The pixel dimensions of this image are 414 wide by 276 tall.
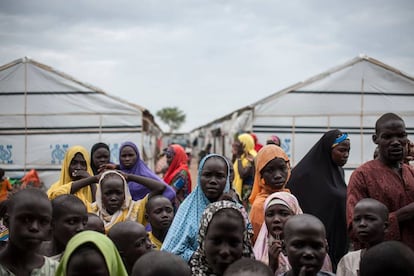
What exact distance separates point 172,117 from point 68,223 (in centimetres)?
8418

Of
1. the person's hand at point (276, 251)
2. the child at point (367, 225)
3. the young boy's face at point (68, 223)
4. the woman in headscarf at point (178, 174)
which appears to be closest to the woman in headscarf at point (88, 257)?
the young boy's face at point (68, 223)

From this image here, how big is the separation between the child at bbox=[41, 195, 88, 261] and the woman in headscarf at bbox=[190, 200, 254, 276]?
83 cm

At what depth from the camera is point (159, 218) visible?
3932 millimetres

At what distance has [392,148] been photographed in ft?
11.0

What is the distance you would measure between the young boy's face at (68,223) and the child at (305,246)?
4.29 ft

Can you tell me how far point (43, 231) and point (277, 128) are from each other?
9.94 meters

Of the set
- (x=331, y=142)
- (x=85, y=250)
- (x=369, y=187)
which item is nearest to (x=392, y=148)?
(x=369, y=187)

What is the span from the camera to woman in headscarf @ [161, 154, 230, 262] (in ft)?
10.5

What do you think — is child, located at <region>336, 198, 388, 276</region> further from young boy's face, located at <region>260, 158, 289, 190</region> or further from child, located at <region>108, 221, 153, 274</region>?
child, located at <region>108, 221, 153, 274</region>

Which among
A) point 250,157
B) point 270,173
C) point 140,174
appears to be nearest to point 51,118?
point 250,157

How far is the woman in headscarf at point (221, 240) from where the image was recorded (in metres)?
2.51

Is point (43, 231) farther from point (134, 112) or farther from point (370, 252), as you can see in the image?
point (134, 112)

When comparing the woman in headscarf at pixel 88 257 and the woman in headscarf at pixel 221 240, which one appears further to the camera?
the woman in headscarf at pixel 221 240

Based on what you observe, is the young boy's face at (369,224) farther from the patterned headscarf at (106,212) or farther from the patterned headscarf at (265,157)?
the patterned headscarf at (106,212)
